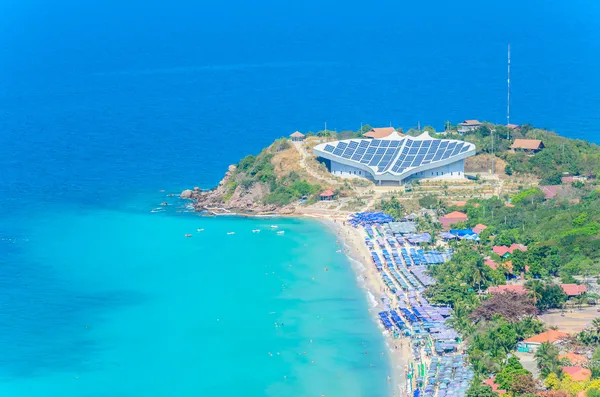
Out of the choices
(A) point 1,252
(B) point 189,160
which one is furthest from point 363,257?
(B) point 189,160

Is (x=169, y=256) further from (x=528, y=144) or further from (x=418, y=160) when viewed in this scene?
(x=528, y=144)

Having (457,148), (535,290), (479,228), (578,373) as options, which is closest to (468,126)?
(457,148)

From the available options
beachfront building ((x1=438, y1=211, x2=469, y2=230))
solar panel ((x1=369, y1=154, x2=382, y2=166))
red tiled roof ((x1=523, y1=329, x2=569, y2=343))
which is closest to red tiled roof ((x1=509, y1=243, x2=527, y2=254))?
beachfront building ((x1=438, y1=211, x2=469, y2=230))

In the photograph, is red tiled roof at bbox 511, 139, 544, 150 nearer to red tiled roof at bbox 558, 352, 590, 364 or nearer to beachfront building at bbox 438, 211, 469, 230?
beachfront building at bbox 438, 211, 469, 230

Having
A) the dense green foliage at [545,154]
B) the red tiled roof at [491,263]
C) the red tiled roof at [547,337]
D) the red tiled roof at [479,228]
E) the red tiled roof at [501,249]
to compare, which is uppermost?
the dense green foliage at [545,154]

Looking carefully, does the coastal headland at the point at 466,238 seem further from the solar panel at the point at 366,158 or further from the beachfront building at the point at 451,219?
the solar panel at the point at 366,158

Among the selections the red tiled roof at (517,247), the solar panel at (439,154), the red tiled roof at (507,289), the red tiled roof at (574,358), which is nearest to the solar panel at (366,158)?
the solar panel at (439,154)
